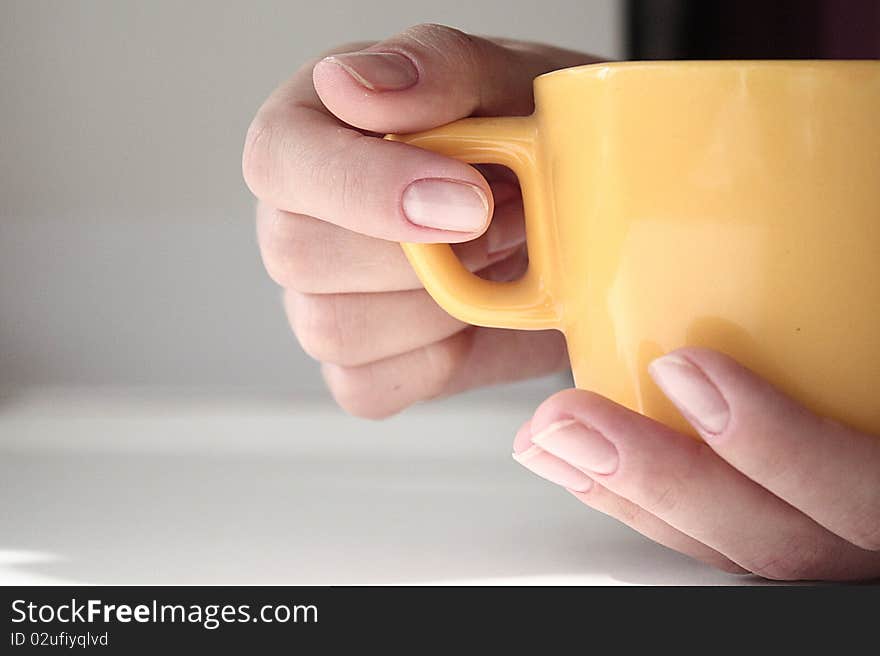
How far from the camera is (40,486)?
551 millimetres

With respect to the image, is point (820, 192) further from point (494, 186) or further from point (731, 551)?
point (494, 186)

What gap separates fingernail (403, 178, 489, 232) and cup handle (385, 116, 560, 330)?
0.5 inches

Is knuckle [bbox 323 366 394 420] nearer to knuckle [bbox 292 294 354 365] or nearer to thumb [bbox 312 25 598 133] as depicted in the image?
knuckle [bbox 292 294 354 365]

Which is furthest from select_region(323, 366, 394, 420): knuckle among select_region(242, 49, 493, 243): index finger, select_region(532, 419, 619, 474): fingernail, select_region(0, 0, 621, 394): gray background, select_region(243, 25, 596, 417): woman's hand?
select_region(0, 0, 621, 394): gray background

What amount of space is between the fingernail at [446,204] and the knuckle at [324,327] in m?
0.17

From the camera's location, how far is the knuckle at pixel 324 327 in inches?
21.1

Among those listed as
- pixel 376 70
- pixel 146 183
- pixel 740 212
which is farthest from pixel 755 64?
pixel 146 183

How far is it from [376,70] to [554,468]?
0.50 feet

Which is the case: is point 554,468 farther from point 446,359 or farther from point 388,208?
point 446,359

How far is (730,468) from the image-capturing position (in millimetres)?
336

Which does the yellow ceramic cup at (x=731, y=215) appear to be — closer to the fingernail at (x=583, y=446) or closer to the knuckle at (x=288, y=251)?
the fingernail at (x=583, y=446)

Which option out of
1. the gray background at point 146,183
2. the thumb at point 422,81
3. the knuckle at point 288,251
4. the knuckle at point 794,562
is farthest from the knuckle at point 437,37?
the gray background at point 146,183
